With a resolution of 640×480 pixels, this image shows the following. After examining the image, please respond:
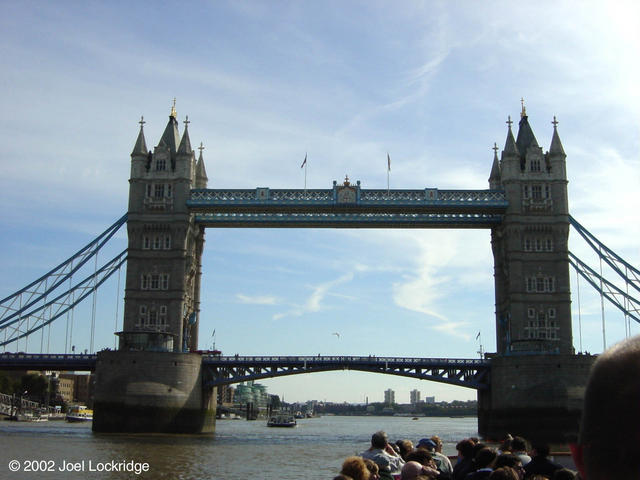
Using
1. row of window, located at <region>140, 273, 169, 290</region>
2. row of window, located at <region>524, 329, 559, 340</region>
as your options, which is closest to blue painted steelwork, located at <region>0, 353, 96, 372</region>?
Answer: row of window, located at <region>140, 273, 169, 290</region>

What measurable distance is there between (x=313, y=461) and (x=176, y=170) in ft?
121

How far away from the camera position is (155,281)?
234 feet

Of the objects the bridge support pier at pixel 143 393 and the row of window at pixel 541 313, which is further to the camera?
the row of window at pixel 541 313

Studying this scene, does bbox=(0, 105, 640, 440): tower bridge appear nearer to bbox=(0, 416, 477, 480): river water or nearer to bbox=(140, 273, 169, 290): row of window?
bbox=(140, 273, 169, 290): row of window

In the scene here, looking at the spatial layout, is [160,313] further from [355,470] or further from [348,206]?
A: [355,470]

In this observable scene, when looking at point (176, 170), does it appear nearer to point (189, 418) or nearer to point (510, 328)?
point (189, 418)

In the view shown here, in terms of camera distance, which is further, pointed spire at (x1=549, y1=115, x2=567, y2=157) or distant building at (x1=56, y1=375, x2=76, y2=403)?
distant building at (x1=56, y1=375, x2=76, y2=403)

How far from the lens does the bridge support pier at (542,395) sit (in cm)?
6241

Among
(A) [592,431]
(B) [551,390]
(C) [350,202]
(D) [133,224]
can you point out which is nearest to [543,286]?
(B) [551,390]

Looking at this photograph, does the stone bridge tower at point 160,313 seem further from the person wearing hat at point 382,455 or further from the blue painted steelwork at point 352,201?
the person wearing hat at point 382,455

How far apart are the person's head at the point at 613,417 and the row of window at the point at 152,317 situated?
69.5 metres

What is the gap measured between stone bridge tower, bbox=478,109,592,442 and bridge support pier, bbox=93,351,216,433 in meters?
26.2

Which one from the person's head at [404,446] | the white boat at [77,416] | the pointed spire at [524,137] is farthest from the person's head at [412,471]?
the white boat at [77,416]

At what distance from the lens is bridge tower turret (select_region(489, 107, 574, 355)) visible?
6969 centimetres
